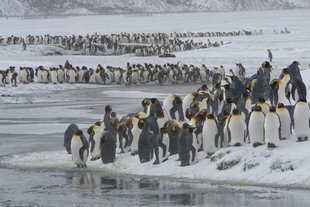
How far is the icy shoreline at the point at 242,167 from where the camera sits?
37.5 feet

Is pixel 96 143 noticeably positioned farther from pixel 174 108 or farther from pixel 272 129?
pixel 272 129

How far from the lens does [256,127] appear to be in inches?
494

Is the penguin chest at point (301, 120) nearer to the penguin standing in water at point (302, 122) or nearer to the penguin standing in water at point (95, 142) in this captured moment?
the penguin standing in water at point (302, 122)

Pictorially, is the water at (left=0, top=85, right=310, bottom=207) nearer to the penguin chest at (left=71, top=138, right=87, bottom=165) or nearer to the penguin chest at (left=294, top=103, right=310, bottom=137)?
the penguin chest at (left=71, top=138, right=87, bottom=165)

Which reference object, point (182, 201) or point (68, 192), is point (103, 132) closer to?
point (68, 192)

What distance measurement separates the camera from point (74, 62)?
139ft

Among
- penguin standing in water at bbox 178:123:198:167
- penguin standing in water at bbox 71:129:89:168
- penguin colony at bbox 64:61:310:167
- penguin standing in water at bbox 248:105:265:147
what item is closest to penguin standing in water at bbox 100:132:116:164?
penguin colony at bbox 64:61:310:167

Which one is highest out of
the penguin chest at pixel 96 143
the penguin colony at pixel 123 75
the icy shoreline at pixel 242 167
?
the penguin colony at pixel 123 75

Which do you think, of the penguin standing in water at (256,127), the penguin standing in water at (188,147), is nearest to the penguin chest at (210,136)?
the penguin standing in water at (188,147)

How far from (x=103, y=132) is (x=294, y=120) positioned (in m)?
3.71

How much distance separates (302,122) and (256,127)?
73 cm

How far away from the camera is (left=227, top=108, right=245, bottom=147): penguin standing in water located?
12852 millimetres

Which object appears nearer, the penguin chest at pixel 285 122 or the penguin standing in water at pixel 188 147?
the penguin chest at pixel 285 122

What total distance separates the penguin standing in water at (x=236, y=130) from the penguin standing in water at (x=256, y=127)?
0.23m
